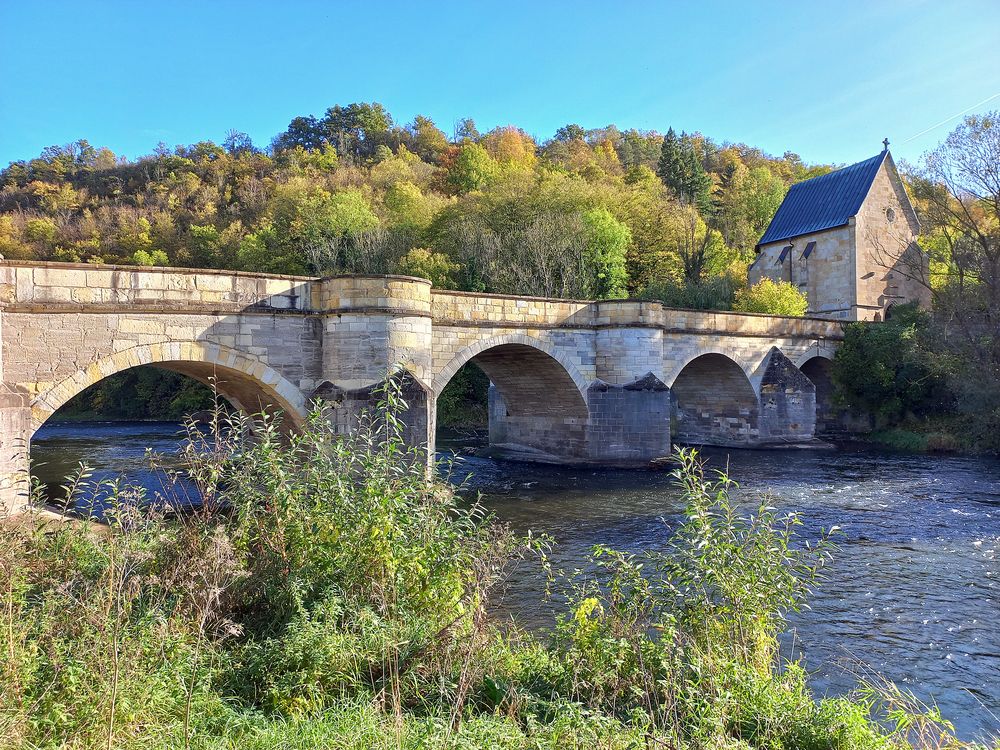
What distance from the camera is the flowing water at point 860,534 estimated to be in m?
6.62

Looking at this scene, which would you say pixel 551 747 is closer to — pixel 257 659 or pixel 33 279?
pixel 257 659

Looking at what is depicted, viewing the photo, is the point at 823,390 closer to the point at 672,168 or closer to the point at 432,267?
the point at 432,267

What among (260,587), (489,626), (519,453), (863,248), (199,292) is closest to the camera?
(260,587)

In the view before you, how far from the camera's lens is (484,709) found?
444cm

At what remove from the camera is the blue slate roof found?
31.8 meters

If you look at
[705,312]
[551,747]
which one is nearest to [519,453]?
[705,312]

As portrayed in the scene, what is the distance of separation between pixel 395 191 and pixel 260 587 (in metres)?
35.4

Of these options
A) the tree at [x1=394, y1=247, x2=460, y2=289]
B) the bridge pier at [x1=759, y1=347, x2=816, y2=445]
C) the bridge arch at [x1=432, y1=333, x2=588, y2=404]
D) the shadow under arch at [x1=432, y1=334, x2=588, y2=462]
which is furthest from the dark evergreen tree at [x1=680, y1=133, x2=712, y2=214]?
the bridge arch at [x1=432, y1=333, x2=588, y2=404]

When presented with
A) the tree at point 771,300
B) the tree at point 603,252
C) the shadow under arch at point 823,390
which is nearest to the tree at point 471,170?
the tree at point 603,252

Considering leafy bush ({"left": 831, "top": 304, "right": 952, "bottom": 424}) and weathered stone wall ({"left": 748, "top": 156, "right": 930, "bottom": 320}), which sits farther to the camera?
weathered stone wall ({"left": 748, "top": 156, "right": 930, "bottom": 320})

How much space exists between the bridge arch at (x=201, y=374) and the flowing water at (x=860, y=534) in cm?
407

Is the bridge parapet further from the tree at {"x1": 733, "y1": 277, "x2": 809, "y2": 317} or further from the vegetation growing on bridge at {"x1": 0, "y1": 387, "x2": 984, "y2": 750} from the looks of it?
the tree at {"x1": 733, "y1": 277, "x2": 809, "y2": 317}

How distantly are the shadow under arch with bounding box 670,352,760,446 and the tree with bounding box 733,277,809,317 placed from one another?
5.54 meters

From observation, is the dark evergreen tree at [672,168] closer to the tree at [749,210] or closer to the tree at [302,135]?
the tree at [749,210]
